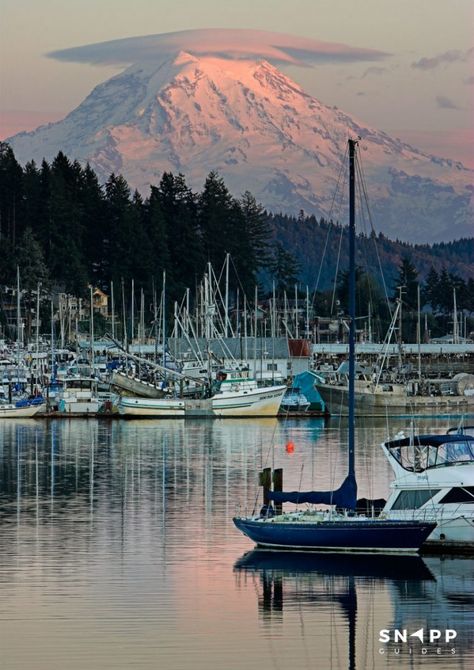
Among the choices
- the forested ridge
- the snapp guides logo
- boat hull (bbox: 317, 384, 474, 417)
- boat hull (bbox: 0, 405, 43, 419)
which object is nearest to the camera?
the snapp guides logo

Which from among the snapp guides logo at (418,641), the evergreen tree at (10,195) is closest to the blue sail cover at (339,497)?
the snapp guides logo at (418,641)

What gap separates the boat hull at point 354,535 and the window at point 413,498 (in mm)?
688

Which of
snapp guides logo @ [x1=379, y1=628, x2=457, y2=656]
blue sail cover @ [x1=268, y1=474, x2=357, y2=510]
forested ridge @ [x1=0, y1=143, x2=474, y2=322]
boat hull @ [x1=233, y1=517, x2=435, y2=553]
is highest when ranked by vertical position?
forested ridge @ [x1=0, y1=143, x2=474, y2=322]

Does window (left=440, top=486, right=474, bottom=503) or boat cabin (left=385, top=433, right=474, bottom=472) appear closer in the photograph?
window (left=440, top=486, right=474, bottom=503)

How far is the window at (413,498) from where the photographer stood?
1726 inches

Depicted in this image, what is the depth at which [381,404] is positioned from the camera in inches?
4820

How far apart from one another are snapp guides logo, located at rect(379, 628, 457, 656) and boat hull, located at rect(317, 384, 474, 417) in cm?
8380

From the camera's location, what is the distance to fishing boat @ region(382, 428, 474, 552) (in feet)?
143

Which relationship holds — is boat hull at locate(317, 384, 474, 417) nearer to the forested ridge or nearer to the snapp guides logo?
the forested ridge

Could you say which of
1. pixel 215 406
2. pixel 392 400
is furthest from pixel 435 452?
pixel 392 400

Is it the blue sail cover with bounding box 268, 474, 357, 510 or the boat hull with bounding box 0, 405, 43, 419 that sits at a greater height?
the blue sail cover with bounding box 268, 474, 357, 510

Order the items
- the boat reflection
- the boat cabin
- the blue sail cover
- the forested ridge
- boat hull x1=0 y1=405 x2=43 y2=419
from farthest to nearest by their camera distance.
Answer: the forested ridge, boat hull x1=0 y1=405 x2=43 y2=419, the blue sail cover, the boat cabin, the boat reflection

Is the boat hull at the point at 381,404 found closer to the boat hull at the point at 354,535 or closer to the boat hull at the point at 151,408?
the boat hull at the point at 151,408

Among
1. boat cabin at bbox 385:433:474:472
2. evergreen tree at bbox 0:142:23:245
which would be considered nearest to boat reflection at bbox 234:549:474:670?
boat cabin at bbox 385:433:474:472
